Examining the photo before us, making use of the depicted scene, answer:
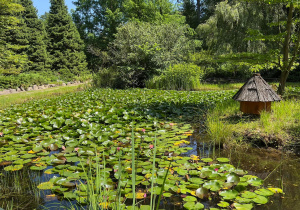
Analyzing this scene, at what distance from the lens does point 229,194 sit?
183 centimetres

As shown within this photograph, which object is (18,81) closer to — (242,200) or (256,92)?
(256,92)

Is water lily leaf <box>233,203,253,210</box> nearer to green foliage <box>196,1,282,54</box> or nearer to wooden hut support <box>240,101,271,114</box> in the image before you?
wooden hut support <box>240,101,271,114</box>

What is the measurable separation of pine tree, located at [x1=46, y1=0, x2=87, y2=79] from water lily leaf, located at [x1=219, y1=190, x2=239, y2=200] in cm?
1834

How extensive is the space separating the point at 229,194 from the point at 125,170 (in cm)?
106

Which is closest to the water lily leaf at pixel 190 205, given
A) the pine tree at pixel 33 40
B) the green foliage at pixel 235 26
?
the green foliage at pixel 235 26

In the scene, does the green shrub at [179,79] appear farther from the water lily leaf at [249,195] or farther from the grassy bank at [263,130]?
the water lily leaf at [249,195]

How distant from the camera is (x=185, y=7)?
76.3 feet

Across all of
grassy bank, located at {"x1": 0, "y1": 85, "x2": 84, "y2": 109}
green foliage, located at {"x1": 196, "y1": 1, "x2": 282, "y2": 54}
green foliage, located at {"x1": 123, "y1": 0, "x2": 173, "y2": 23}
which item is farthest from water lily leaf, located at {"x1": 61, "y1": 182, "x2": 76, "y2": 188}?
green foliage, located at {"x1": 123, "y1": 0, "x2": 173, "y2": 23}

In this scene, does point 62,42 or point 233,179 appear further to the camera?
point 62,42

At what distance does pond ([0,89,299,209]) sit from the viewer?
1835mm

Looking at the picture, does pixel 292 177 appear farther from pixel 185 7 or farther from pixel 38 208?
pixel 185 7

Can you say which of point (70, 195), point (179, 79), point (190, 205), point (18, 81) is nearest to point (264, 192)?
point (190, 205)

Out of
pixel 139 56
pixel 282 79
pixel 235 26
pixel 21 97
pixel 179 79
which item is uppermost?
Answer: pixel 235 26

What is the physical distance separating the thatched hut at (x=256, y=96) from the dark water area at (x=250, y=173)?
0.82 m
